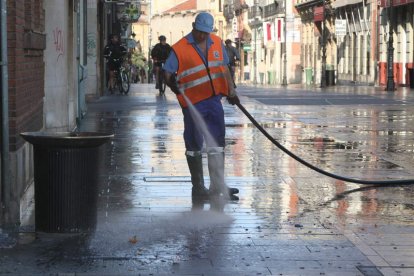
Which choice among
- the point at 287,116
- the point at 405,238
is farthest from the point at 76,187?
the point at 287,116

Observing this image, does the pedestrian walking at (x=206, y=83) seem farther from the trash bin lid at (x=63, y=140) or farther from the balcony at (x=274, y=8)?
the balcony at (x=274, y=8)

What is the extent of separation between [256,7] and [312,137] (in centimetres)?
7850

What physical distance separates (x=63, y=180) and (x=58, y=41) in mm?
7867

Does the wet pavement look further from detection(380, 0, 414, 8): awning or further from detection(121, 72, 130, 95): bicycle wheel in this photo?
detection(380, 0, 414, 8): awning

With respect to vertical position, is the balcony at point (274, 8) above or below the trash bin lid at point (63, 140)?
above

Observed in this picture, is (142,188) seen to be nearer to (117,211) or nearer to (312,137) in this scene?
(117,211)

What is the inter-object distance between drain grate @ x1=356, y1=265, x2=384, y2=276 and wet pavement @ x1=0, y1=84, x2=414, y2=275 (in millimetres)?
13

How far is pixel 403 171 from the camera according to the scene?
41.2ft

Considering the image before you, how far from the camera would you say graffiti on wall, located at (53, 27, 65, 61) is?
15531 millimetres

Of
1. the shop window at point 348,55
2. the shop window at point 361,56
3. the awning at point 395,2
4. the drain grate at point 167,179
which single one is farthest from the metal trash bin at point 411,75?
the drain grate at point 167,179

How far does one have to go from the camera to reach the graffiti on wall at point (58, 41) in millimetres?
15531

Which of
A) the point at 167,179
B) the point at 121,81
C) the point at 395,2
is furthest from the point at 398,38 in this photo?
the point at 167,179

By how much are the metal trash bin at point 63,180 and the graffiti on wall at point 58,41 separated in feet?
24.6

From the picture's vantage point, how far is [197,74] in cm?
1015
